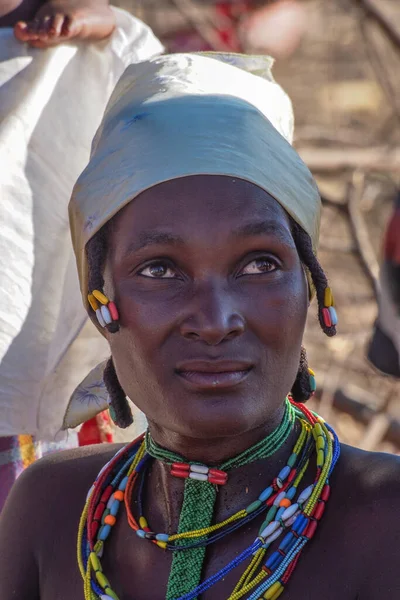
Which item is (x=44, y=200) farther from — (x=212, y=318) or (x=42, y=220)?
(x=212, y=318)

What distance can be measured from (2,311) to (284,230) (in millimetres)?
877

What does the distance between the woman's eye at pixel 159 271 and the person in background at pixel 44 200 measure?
698mm

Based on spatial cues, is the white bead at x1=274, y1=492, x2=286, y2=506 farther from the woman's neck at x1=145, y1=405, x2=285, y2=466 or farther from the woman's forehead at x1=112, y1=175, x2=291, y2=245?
the woman's forehead at x1=112, y1=175, x2=291, y2=245

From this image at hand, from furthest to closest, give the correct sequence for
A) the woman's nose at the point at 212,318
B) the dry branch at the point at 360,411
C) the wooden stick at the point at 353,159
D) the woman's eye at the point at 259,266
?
the wooden stick at the point at 353,159 < the dry branch at the point at 360,411 < the woman's eye at the point at 259,266 < the woman's nose at the point at 212,318

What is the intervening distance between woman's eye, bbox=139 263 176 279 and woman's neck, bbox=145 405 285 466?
1.01ft

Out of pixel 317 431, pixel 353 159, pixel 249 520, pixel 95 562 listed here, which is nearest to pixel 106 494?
pixel 95 562

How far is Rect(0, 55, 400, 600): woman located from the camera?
1.72 metres

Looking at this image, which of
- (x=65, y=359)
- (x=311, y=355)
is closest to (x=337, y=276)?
(x=311, y=355)

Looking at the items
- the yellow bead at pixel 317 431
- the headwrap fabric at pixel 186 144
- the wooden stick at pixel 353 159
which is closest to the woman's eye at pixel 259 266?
the headwrap fabric at pixel 186 144

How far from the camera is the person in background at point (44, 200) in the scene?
8.00 ft

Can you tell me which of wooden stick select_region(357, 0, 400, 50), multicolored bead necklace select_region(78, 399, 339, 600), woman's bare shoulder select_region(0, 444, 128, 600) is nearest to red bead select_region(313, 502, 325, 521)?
multicolored bead necklace select_region(78, 399, 339, 600)

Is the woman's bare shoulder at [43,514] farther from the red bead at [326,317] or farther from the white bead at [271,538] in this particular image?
the red bead at [326,317]

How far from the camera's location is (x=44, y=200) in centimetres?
249

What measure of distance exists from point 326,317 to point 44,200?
909mm
